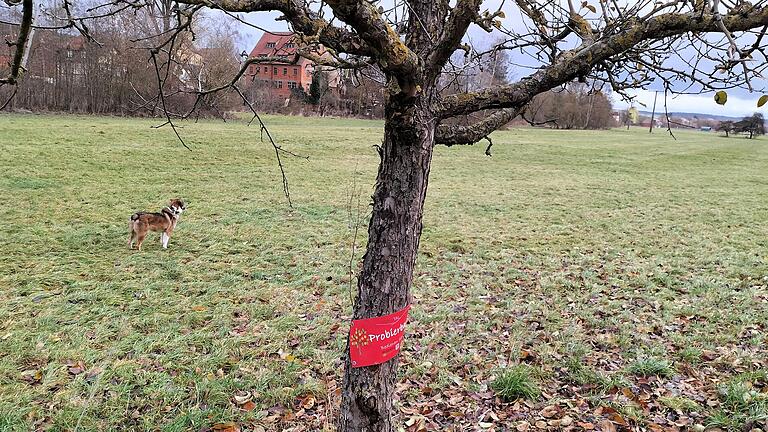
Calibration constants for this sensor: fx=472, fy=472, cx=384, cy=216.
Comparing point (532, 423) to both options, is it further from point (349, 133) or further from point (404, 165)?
point (349, 133)

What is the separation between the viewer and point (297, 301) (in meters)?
5.57

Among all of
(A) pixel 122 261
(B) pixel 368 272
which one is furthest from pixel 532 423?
(A) pixel 122 261

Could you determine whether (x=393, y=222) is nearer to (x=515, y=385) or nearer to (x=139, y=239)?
(x=515, y=385)

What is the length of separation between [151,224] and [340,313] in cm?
367

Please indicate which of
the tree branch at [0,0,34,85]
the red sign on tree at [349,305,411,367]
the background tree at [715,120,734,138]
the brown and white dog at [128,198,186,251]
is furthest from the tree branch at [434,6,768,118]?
the background tree at [715,120,734,138]

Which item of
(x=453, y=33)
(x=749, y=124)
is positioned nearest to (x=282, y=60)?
(x=453, y=33)

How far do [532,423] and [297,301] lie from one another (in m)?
3.08

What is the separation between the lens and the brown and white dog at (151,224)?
7023mm

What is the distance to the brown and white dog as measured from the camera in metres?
7.02

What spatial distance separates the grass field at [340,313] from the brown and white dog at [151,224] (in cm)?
27

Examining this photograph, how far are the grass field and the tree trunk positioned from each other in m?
1.26

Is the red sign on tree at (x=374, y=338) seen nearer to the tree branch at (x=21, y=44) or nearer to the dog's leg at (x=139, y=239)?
the tree branch at (x=21, y=44)

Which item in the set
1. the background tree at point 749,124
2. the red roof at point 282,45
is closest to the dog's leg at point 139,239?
the red roof at point 282,45

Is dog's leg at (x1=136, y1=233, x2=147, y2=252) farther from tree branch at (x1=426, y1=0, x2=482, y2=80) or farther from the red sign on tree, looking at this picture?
tree branch at (x1=426, y1=0, x2=482, y2=80)
